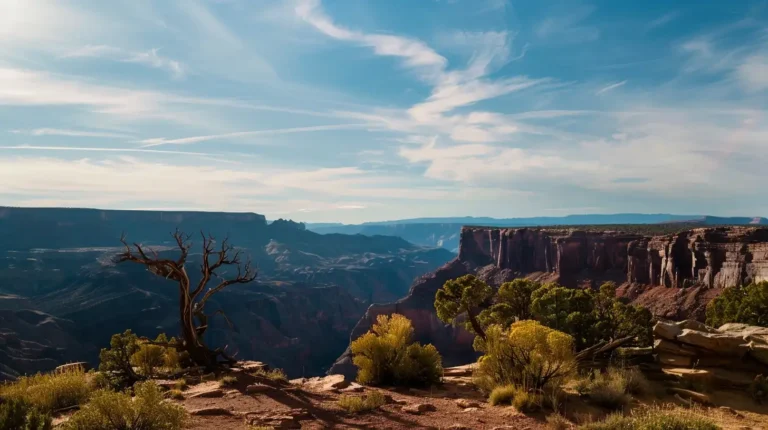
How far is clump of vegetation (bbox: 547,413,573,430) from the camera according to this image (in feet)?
38.0

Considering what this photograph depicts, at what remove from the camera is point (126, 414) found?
8.97m

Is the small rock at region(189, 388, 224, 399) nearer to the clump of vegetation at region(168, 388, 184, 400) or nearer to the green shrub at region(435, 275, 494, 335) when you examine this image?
the clump of vegetation at region(168, 388, 184, 400)

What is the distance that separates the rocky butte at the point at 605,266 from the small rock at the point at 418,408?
59972 millimetres

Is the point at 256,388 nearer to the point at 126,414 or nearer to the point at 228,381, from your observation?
the point at 228,381

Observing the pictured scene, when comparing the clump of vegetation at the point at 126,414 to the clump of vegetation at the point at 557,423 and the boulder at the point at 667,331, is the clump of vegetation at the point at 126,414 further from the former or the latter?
the boulder at the point at 667,331

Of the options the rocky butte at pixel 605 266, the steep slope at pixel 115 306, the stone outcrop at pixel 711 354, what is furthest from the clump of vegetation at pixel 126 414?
the rocky butte at pixel 605 266

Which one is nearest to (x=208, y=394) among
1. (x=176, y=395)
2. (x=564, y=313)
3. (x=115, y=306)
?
(x=176, y=395)

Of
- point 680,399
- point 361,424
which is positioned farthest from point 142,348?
point 680,399

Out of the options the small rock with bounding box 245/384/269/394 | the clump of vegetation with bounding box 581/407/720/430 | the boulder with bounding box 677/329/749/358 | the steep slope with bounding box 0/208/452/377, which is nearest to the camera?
the clump of vegetation with bounding box 581/407/720/430

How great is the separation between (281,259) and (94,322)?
102164 millimetres

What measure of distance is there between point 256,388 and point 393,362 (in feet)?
19.0

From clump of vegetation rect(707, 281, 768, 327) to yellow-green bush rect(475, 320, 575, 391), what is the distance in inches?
972

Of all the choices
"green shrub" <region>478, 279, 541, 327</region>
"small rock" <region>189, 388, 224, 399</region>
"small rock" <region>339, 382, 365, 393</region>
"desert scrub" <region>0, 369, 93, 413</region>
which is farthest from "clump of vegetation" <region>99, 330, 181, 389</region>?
"green shrub" <region>478, 279, 541, 327</region>

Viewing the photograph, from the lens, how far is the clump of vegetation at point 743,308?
31192 mm
